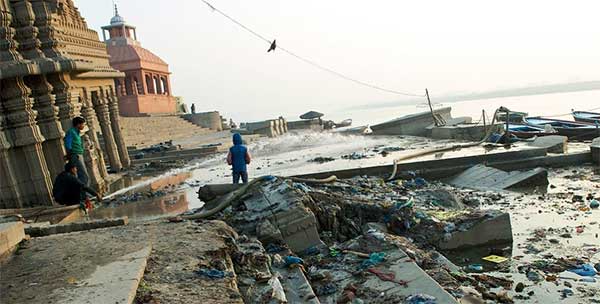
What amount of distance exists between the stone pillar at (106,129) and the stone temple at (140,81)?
54.8 ft

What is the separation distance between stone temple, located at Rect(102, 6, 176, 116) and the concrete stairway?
2604 millimetres

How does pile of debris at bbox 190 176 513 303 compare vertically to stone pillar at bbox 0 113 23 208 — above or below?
below

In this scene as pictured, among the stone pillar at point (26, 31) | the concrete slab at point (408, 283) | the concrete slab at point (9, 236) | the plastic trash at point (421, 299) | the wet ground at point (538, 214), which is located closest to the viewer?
the plastic trash at point (421, 299)

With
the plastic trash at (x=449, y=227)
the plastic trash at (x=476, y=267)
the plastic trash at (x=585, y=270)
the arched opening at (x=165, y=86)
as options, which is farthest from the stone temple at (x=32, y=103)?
the arched opening at (x=165, y=86)

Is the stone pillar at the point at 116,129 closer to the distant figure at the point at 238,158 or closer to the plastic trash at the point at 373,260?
the distant figure at the point at 238,158

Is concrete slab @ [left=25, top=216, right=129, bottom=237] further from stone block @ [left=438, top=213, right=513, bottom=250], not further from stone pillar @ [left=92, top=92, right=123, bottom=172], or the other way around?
stone pillar @ [left=92, top=92, right=123, bottom=172]

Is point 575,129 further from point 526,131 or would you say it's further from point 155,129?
point 155,129

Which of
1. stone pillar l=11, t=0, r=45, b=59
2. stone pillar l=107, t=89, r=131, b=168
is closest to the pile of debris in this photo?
stone pillar l=11, t=0, r=45, b=59

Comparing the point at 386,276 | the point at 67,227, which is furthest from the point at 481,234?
the point at 67,227

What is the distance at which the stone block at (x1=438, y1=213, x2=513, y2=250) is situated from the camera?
634cm

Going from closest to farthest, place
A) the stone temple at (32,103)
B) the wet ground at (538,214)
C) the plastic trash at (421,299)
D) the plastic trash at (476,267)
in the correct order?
the plastic trash at (421,299) → the wet ground at (538,214) → the plastic trash at (476,267) → the stone temple at (32,103)

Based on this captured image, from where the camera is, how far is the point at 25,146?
9.22 m

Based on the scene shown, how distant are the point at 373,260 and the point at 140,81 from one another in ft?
102

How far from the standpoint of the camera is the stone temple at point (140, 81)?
3178 centimetres
